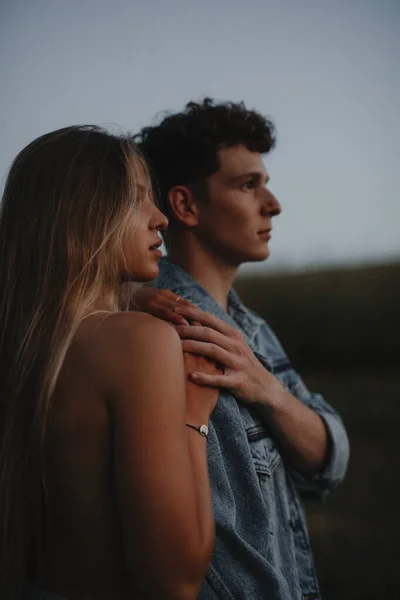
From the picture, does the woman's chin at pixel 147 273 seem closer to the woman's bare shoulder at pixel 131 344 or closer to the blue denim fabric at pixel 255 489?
the woman's bare shoulder at pixel 131 344

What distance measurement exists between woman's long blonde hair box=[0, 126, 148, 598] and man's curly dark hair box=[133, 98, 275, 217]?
77cm

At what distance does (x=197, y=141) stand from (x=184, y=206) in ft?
0.87

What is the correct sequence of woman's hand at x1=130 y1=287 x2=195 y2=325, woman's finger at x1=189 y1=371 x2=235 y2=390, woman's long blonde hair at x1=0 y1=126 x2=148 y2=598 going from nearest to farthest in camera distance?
woman's long blonde hair at x1=0 y1=126 x2=148 y2=598 → woman's finger at x1=189 y1=371 x2=235 y2=390 → woman's hand at x1=130 y1=287 x2=195 y2=325

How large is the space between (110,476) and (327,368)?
9.53 metres

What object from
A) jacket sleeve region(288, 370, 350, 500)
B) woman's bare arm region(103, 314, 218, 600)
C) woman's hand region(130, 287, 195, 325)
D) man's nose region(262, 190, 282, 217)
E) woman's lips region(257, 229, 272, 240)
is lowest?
jacket sleeve region(288, 370, 350, 500)

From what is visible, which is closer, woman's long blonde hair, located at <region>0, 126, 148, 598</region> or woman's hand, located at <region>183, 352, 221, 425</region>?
woman's long blonde hair, located at <region>0, 126, 148, 598</region>

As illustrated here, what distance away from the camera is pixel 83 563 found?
134 centimetres

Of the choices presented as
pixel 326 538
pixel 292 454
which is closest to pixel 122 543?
pixel 292 454

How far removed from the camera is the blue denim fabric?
1.63 m

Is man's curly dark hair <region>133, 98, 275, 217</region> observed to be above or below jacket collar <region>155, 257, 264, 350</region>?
above

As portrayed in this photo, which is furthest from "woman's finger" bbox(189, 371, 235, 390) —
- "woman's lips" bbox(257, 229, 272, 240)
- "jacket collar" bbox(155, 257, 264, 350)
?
"woman's lips" bbox(257, 229, 272, 240)

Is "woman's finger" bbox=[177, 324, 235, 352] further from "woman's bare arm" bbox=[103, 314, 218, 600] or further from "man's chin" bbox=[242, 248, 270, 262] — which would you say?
"man's chin" bbox=[242, 248, 270, 262]

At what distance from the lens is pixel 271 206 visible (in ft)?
7.60

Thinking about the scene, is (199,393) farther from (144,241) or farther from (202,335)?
(144,241)
